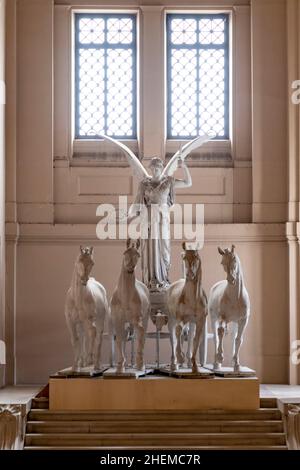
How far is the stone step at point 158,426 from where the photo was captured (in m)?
11.6

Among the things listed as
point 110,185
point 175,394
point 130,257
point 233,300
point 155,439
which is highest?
point 110,185

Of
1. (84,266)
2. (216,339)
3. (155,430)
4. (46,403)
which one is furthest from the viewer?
(216,339)

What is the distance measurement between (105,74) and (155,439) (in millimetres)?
7104

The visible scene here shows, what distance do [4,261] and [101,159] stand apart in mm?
2237

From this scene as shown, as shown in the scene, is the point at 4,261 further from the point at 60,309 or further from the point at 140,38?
the point at 140,38

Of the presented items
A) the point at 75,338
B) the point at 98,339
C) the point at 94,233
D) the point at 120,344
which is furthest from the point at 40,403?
the point at 94,233

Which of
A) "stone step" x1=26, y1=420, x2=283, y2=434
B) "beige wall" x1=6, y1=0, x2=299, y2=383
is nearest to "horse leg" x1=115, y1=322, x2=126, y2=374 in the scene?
"stone step" x1=26, y1=420, x2=283, y2=434

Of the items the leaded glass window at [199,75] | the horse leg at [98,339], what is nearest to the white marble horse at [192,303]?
the horse leg at [98,339]

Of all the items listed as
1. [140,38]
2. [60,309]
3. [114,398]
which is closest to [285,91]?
[140,38]

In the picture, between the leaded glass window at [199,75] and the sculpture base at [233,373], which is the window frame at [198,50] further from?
the sculpture base at [233,373]

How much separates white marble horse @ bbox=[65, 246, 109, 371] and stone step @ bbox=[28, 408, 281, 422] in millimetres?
627

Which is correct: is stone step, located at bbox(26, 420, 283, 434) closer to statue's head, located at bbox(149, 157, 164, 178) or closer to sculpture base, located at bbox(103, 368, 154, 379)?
sculpture base, located at bbox(103, 368, 154, 379)

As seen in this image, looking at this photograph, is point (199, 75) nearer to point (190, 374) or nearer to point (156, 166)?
point (156, 166)

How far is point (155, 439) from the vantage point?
1144cm
